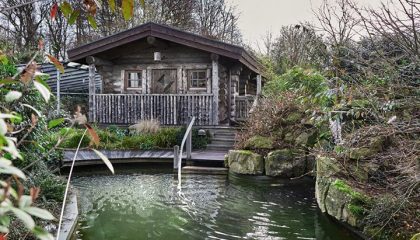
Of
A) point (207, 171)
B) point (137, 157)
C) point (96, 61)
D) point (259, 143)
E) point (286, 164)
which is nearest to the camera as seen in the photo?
point (286, 164)

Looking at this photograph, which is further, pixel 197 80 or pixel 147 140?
pixel 197 80

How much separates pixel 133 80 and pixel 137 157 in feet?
17.1

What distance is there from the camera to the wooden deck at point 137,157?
32.5 ft

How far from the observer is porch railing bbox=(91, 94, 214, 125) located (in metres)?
13.1

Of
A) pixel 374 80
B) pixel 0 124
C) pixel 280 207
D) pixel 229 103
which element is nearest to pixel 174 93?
pixel 229 103

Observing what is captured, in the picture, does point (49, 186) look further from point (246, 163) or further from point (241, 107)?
point (241, 107)

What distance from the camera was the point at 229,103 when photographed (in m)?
15.0

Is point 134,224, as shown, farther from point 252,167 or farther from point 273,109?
point 273,109

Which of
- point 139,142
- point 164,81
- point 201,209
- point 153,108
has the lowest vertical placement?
point 201,209

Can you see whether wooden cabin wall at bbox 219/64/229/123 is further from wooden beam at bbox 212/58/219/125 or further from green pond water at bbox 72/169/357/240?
green pond water at bbox 72/169/357/240

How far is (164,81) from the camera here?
1438 centimetres

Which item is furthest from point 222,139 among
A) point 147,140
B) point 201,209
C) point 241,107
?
point 201,209

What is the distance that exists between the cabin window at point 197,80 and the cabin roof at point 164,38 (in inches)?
59.5

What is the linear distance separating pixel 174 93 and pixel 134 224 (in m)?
9.16
